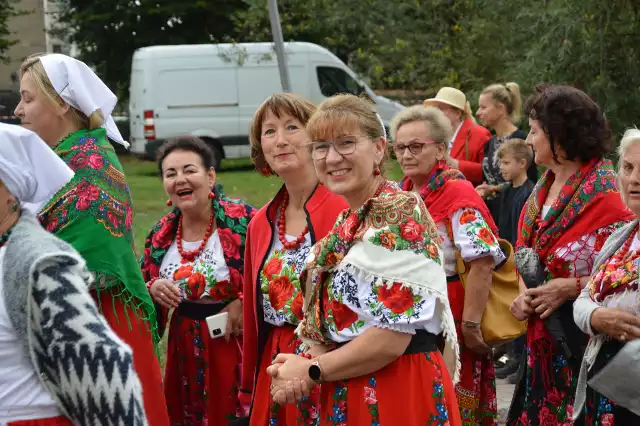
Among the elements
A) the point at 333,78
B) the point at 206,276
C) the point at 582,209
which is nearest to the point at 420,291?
the point at 582,209

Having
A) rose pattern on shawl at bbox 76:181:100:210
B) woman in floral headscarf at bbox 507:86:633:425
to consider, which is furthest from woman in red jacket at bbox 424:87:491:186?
rose pattern on shawl at bbox 76:181:100:210

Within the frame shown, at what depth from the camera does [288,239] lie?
4250mm

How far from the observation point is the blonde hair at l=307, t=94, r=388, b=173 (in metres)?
3.50

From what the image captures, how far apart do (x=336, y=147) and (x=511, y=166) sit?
4695mm

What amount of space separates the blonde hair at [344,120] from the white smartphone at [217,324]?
1614 millimetres

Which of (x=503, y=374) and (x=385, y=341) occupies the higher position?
(x=385, y=341)

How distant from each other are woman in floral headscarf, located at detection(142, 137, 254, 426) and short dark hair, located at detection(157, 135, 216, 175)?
2.9 inches

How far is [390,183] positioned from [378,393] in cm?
74

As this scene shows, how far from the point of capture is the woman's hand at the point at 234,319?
4957 millimetres

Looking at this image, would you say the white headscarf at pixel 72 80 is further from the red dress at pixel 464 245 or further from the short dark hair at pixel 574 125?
the short dark hair at pixel 574 125

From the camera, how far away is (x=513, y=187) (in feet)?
26.5

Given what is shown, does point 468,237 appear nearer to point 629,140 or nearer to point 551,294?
point 551,294

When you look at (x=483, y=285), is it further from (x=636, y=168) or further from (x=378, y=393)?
(x=378, y=393)

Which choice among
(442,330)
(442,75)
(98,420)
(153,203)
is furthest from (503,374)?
(153,203)
